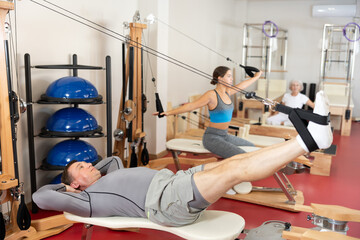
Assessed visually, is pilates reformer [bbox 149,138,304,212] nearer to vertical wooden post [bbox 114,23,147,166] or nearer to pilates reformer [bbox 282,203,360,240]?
vertical wooden post [bbox 114,23,147,166]

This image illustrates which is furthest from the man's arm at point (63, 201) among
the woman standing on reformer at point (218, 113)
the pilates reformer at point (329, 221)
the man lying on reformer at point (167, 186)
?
the woman standing on reformer at point (218, 113)

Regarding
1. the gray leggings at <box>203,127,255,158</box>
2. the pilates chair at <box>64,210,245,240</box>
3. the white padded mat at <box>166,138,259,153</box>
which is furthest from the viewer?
the white padded mat at <box>166,138,259,153</box>

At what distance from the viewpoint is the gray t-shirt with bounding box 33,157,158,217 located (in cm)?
195

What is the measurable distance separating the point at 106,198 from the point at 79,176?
11.4 inches

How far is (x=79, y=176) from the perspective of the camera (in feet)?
7.25

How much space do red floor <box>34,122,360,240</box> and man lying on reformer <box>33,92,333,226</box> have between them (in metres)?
0.65

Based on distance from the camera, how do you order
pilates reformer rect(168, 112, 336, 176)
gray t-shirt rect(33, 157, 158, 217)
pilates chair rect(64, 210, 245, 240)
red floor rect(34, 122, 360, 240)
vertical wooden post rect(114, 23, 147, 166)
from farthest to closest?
vertical wooden post rect(114, 23, 147, 166)
pilates reformer rect(168, 112, 336, 176)
red floor rect(34, 122, 360, 240)
gray t-shirt rect(33, 157, 158, 217)
pilates chair rect(64, 210, 245, 240)

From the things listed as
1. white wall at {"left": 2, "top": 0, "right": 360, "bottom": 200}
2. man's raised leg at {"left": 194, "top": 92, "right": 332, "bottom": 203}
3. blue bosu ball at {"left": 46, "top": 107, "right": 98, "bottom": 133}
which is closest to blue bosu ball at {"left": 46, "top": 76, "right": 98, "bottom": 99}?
blue bosu ball at {"left": 46, "top": 107, "right": 98, "bottom": 133}

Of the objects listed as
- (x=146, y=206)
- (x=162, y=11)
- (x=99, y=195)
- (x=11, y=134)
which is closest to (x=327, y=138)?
(x=146, y=206)

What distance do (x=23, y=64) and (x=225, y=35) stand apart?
5491mm

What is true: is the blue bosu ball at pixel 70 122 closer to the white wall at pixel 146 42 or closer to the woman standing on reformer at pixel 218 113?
the white wall at pixel 146 42

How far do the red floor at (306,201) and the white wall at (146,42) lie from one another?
91 cm

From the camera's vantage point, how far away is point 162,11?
4.24 metres

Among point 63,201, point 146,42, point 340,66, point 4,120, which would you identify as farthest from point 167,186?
point 340,66
